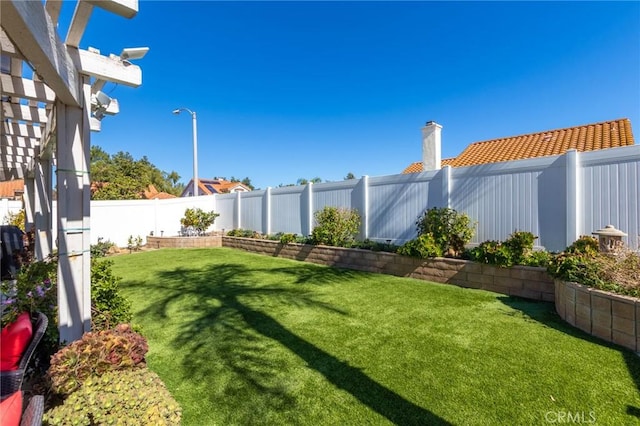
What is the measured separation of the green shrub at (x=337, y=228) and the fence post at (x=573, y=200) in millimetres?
4914

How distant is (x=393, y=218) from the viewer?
8.30 metres

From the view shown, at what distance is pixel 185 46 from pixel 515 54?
11.1 metres

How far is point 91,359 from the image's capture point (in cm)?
208

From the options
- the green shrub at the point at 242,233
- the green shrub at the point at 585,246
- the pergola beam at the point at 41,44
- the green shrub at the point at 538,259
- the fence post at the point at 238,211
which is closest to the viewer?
the pergola beam at the point at 41,44

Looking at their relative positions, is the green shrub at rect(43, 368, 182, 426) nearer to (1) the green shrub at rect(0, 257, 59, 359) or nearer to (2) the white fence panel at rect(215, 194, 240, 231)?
(1) the green shrub at rect(0, 257, 59, 359)

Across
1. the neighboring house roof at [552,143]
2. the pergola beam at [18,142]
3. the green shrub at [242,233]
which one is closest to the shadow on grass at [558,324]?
the neighboring house roof at [552,143]

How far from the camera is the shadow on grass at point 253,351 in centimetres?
244

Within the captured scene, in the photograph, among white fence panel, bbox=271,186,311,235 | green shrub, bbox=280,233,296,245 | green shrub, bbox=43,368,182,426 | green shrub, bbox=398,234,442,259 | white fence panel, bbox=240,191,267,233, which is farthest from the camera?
white fence panel, bbox=240,191,267,233

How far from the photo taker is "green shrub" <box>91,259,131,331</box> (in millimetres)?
3123

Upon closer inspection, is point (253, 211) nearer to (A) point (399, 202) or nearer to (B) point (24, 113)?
(A) point (399, 202)

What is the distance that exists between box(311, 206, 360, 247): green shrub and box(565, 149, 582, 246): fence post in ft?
16.1

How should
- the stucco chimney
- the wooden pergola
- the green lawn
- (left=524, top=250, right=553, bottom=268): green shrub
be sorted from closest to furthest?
the wooden pergola, the green lawn, (left=524, top=250, right=553, bottom=268): green shrub, the stucco chimney

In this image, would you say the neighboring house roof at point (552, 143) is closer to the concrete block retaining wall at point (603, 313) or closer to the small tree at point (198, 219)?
the concrete block retaining wall at point (603, 313)

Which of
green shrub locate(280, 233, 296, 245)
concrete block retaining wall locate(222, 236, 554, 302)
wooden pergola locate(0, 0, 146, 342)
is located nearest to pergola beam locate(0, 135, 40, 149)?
wooden pergola locate(0, 0, 146, 342)
